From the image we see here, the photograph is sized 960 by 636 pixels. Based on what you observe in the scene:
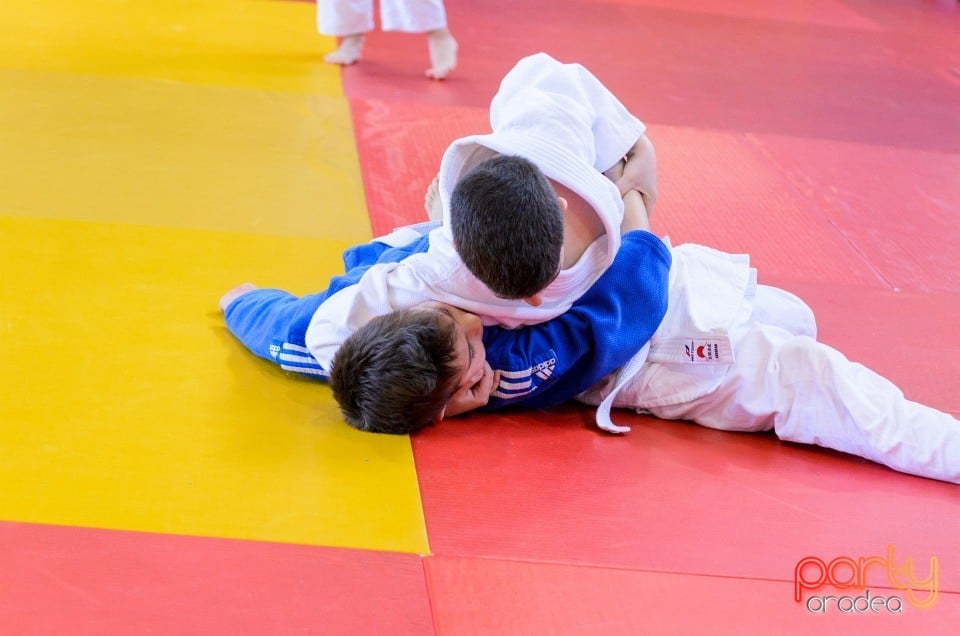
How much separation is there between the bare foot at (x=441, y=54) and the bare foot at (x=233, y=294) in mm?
2783

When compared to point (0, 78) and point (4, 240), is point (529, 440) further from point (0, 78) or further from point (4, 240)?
point (0, 78)

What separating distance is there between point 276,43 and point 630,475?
13.7ft

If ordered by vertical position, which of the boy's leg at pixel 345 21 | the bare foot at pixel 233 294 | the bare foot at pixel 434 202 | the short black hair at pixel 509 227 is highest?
the short black hair at pixel 509 227

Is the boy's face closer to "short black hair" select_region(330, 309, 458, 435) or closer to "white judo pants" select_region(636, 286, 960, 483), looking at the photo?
"short black hair" select_region(330, 309, 458, 435)

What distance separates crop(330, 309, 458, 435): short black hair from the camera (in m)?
2.41

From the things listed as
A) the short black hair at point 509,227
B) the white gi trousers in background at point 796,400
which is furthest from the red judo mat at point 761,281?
the short black hair at point 509,227

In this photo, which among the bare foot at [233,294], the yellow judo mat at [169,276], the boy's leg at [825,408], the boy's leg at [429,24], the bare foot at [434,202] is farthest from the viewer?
the boy's leg at [429,24]

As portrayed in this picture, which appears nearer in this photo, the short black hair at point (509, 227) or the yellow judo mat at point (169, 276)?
the short black hair at point (509, 227)

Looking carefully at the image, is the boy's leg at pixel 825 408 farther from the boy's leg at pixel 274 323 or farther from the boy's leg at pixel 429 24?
the boy's leg at pixel 429 24

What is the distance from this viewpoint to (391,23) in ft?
18.7

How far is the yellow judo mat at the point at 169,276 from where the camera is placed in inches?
94.5

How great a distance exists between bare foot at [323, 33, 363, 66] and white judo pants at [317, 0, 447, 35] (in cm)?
8

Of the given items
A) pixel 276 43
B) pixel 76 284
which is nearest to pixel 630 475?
pixel 76 284

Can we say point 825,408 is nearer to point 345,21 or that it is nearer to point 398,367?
point 398,367
